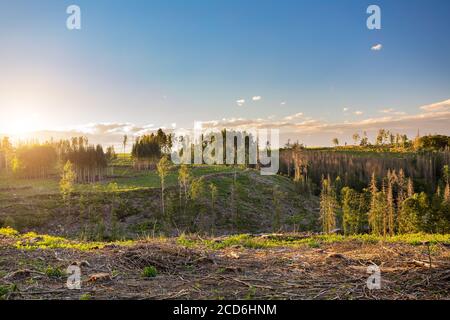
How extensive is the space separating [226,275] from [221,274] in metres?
0.21

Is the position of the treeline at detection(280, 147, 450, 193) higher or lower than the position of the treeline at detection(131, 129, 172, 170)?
lower

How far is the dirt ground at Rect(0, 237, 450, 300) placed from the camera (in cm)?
733

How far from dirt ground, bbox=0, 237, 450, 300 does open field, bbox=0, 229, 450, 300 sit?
2 centimetres

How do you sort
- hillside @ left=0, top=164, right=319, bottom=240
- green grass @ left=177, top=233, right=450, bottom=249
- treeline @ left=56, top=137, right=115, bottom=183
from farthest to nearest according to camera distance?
treeline @ left=56, top=137, right=115, bottom=183, hillside @ left=0, top=164, right=319, bottom=240, green grass @ left=177, top=233, right=450, bottom=249

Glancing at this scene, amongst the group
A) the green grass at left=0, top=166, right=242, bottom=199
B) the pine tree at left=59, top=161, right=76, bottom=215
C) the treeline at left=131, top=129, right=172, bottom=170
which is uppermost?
the treeline at left=131, top=129, right=172, bottom=170

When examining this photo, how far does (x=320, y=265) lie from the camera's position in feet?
31.5

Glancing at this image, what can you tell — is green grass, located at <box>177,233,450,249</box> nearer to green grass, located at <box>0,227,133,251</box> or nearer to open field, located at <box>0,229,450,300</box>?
open field, located at <box>0,229,450,300</box>

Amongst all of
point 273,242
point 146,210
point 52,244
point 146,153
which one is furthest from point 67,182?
point 146,153

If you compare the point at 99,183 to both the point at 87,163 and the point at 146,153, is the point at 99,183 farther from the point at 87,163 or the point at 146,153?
the point at 146,153

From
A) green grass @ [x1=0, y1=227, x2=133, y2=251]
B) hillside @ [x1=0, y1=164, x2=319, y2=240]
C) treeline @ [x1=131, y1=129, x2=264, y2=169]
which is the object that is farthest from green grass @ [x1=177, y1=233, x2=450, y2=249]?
treeline @ [x1=131, y1=129, x2=264, y2=169]

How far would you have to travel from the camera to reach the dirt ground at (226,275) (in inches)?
289
